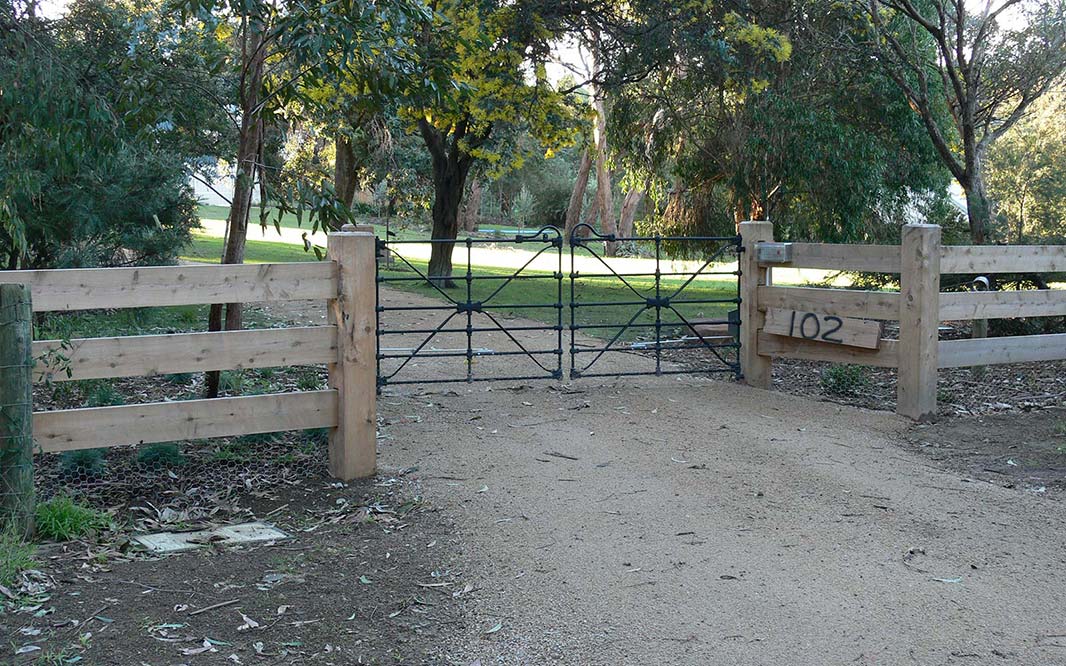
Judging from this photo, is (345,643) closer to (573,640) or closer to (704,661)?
(573,640)

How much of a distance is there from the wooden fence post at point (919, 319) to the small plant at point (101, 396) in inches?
259

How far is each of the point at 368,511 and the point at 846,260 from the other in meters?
5.46

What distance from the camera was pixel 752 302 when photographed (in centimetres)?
1051

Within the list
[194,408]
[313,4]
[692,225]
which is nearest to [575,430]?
[194,408]

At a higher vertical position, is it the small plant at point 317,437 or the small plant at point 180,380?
the small plant at point 180,380

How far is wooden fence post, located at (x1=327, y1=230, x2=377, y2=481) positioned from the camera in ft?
22.2

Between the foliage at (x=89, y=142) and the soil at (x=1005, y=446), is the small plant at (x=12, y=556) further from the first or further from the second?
the soil at (x=1005, y=446)

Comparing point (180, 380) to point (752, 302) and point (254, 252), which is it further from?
point (254, 252)

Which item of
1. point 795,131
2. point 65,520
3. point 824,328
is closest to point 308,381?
point 65,520

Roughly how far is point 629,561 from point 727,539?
2.25 feet

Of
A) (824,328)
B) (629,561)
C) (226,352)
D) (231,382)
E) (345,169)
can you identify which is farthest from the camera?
(345,169)

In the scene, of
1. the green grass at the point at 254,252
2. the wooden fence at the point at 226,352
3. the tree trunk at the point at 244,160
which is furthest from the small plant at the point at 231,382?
the green grass at the point at 254,252

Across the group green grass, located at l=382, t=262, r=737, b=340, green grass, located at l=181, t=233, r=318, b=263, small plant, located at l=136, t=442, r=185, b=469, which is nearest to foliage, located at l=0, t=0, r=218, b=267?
small plant, located at l=136, t=442, r=185, b=469

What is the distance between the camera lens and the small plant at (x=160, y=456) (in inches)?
272
